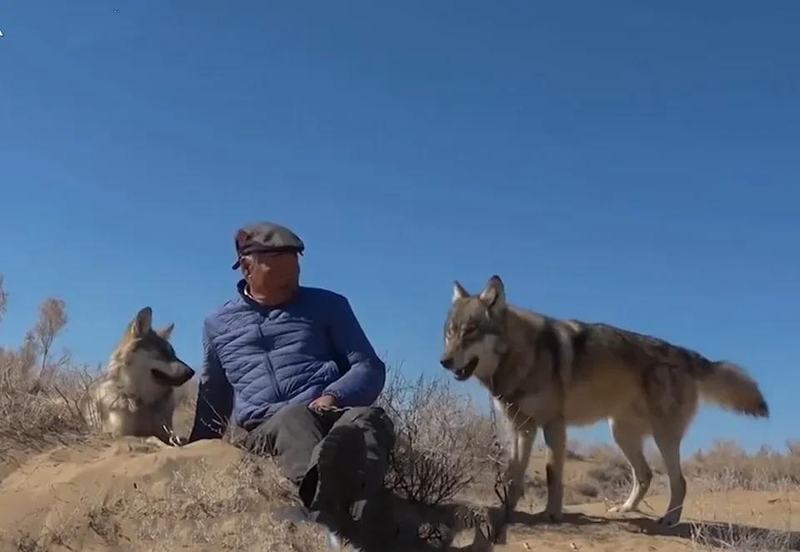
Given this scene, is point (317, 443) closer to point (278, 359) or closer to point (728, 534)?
point (278, 359)

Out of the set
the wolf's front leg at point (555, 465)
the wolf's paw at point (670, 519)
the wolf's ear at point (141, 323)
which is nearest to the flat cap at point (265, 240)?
the wolf's ear at point (141, 323)

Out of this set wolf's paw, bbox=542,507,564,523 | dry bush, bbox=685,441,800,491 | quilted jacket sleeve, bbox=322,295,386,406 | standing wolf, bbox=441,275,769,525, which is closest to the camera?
quilted jacket sleeve, bbox=322,295,386,406

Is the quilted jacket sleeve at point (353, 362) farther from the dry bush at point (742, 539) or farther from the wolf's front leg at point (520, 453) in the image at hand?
the dry bush at point (742, 539)

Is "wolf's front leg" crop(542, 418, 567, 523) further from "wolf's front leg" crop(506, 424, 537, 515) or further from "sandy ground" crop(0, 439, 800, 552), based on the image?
"sandy ground" crop(0, 439, 800, 552)

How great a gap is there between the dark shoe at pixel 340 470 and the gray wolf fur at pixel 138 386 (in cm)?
274

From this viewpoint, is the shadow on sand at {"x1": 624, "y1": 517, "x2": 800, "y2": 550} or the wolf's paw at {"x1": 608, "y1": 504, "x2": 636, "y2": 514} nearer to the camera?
the shadow on sand at {"x1": 624, "y1": 517, "x2": 800, "y2": 550}

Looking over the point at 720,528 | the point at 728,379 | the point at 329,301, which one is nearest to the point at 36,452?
the point at 329,301

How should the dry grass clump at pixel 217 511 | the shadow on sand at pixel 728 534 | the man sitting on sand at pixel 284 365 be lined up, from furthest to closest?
the shadow on sand at pixel 728 534 → the man sitting on sand at pixel 284 365 → the dry grass clump at pixel 217 511

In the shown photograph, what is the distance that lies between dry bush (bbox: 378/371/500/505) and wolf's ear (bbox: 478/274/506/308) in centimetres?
89

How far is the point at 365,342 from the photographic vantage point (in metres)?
6.00

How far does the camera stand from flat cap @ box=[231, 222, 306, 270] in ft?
19.6

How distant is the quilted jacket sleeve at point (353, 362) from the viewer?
219 inches

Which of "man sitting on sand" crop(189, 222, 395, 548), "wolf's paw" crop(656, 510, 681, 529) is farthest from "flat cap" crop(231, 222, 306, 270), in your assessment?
"wolf's paw" crop(656, 510, 681, 529)

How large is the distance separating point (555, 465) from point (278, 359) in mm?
2957
